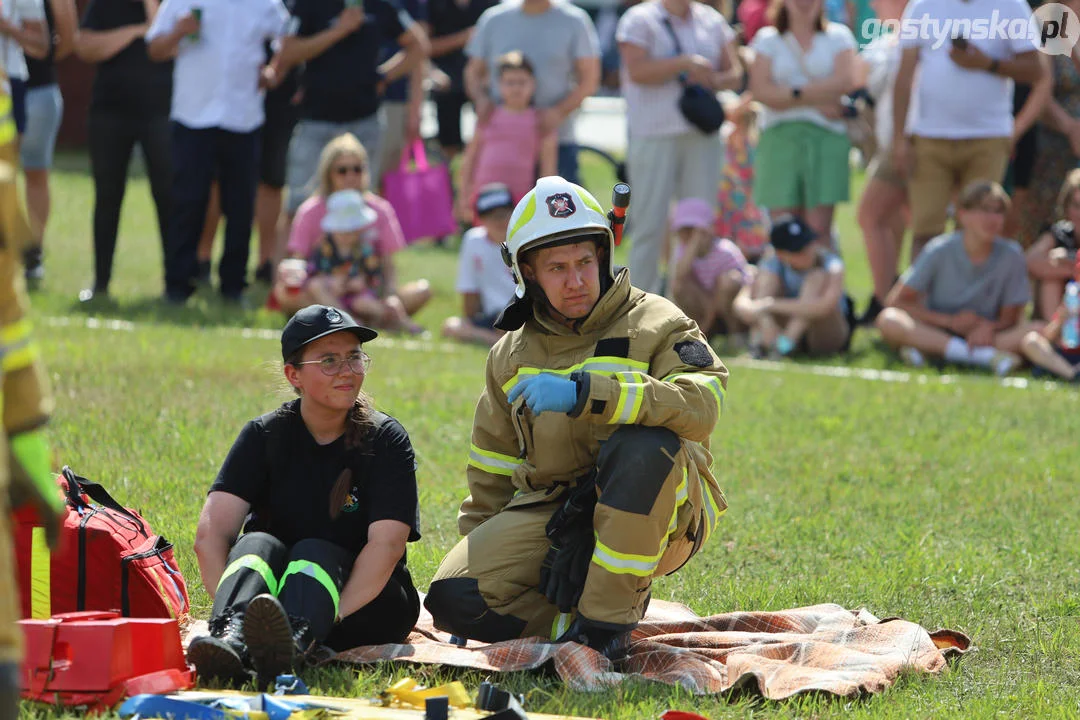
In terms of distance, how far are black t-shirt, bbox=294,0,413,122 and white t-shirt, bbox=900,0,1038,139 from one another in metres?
3.94

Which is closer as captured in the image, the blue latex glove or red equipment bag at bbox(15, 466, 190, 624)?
the blue latex glove

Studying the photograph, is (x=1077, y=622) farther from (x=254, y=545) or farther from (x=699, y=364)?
(x=254, y=545)

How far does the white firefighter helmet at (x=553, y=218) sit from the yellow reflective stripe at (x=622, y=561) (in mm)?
855

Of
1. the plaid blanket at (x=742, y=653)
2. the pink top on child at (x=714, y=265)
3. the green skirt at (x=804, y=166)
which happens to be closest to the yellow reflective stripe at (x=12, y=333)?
the plaid blanket at (x=742, y=653)

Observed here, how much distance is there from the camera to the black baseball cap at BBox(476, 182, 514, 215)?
10680 millimetres

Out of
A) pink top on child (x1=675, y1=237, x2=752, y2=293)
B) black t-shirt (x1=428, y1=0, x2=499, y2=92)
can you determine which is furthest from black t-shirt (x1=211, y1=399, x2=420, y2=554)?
black t-shirt (x1=428, y1=0, x2=499, y2=92)

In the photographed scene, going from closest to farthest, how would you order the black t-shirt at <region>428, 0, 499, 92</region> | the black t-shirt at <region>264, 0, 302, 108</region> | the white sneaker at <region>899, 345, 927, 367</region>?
the white sneaker at <region>899, 345, 927, 367</region> → the black t-shirt at <region>264, 0, 302, 108</region> → the black t-shirt at <region>428, 0, 499, 92</region>

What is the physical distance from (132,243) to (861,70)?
7602mm

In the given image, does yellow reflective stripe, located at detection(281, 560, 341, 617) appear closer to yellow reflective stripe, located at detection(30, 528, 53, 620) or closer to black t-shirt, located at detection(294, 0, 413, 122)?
yellow reflective stripe, located at detection(30, 528, 53, 620)

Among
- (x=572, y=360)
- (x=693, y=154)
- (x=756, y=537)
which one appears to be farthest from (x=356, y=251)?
(x=572, y=360)

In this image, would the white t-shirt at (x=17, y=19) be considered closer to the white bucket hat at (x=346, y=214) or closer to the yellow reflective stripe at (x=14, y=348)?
the white bucket hat at (x=346, y=214)

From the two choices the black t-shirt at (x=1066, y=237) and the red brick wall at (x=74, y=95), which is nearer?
the black t-shirt at (x=1066, y=237)

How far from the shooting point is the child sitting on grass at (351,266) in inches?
422

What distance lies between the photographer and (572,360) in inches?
191
